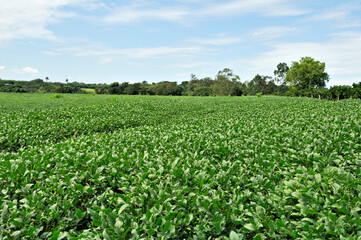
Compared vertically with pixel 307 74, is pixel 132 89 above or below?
below

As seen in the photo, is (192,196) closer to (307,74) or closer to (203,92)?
(307,74)

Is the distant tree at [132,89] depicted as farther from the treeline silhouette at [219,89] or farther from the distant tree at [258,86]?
the distant tree at [258,86]

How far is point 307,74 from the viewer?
7088 centimetres

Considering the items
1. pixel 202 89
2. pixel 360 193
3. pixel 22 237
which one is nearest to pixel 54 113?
pixel 22 237

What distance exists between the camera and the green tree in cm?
7119

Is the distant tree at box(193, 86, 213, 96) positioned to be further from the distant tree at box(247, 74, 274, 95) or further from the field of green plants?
the field of green plants

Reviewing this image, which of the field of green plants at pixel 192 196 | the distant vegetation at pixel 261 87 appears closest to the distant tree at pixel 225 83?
the distant vegetation at pixel 261 87

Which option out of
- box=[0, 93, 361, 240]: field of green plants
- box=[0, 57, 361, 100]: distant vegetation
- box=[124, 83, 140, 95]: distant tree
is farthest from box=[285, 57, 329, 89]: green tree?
box=[0, 93, 361, 240]: field of green plants

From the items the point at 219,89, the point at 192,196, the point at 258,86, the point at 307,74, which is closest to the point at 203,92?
the point at 219,89

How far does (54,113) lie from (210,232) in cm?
1905

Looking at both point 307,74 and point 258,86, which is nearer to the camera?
point 307,74

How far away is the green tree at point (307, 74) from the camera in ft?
234

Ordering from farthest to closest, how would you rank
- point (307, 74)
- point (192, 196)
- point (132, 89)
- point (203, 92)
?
point (203, 92) → point (132, 89) → point (307, 74) → point (192, 196)

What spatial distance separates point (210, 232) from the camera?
3158mm
